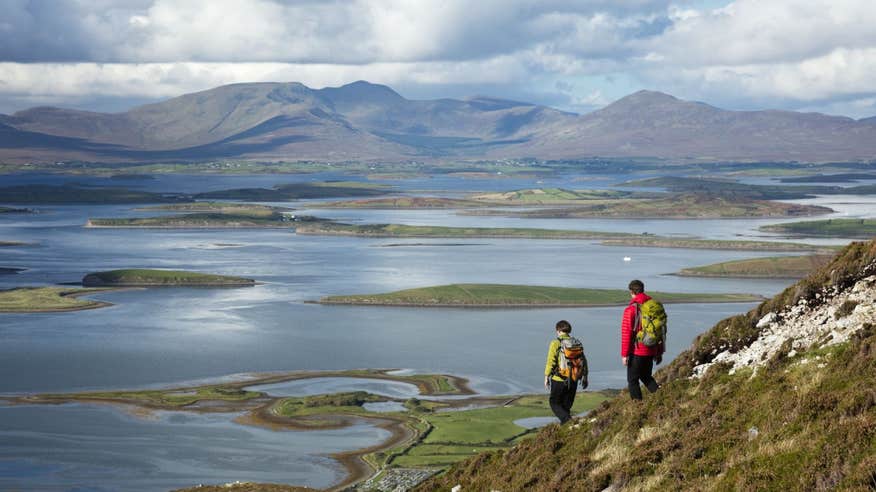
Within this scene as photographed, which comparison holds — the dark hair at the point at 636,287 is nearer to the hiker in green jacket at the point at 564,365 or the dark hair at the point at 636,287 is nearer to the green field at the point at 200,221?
the hiker in green jacket at the point at 564,365

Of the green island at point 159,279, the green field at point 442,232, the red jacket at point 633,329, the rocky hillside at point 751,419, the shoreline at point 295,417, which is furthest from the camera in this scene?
the green field at point 442,232

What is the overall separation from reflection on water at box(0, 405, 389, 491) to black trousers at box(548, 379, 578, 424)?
23144 mm

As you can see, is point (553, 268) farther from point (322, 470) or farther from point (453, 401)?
point (322, 470)

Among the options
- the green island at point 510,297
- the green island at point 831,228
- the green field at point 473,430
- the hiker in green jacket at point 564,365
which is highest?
the hiker in green jacket at point 564,365

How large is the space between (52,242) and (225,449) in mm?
113829

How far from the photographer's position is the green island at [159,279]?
11006cm

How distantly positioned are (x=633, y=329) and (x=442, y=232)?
154607 millimetres

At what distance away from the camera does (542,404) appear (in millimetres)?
54375

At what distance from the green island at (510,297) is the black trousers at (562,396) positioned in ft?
255

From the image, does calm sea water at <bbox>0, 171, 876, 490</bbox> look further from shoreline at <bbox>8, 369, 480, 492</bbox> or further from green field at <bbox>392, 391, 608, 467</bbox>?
green field at <bbox>392, 391, 608, 467</bbox>

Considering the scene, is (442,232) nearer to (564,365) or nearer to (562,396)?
(562,396)

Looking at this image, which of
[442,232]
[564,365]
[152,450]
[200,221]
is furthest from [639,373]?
[200,221]

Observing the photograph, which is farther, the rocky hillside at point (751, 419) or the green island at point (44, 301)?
the green island at point (44, 301)

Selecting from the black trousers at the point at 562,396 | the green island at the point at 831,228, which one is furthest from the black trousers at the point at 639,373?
the green island at the point at 831,228
